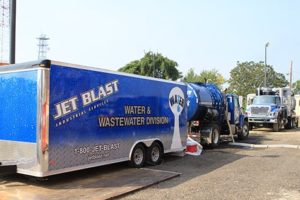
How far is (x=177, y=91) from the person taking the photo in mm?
13219

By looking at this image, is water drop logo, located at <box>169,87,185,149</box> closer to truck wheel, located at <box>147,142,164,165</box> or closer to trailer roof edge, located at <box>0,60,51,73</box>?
truck wheel, located at <box>147,142,164,165</box>

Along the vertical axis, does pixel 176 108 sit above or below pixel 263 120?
above

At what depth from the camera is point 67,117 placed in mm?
8766

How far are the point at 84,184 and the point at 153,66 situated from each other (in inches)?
1888

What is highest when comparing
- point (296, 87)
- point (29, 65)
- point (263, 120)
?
point (296, 87)

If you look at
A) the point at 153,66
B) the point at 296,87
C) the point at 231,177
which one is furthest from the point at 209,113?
the point at 296,87

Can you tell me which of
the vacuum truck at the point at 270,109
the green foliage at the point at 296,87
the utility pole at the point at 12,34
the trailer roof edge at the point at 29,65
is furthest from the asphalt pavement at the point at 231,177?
the green foliage at the point at 296,87

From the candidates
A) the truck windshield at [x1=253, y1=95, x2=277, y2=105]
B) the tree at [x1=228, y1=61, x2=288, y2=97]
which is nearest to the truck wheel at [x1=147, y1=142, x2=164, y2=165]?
the truck windshield at [x1=253, y1=95, x2=277, y2=105]

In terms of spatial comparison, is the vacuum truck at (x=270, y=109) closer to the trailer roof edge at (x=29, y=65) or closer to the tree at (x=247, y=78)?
the trailer roof edge at (x=29, y=65)

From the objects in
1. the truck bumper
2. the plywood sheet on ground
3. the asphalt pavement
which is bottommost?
the asphalt pavement

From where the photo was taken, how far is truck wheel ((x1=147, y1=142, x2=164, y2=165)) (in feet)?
38.4

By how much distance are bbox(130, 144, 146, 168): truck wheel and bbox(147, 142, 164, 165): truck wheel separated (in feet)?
0.66

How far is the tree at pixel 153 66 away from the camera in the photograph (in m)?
57.0

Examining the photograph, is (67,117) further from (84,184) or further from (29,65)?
(84,184)
